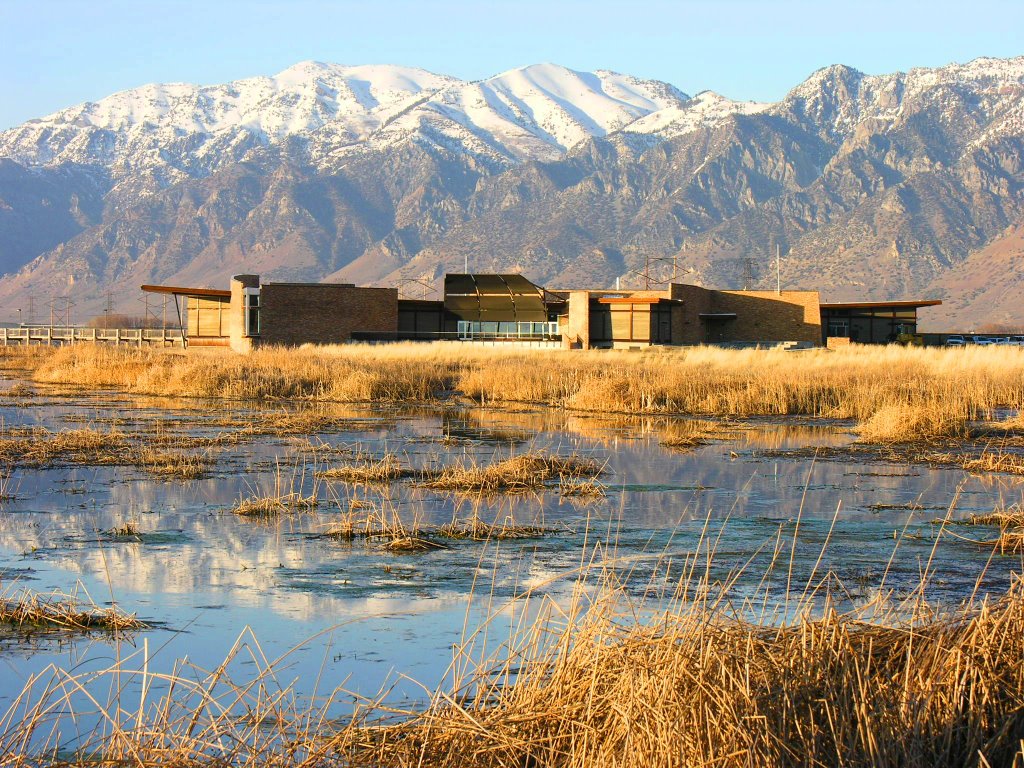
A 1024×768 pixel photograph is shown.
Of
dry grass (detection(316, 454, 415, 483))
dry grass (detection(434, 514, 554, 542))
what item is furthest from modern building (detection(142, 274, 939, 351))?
dry grass (detection(434, 514, 554, 542))

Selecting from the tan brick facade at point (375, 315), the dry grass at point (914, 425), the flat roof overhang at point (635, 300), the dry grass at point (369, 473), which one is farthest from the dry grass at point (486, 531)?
the flat roof overhang at point (635, 300)

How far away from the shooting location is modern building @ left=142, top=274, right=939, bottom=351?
6881cm

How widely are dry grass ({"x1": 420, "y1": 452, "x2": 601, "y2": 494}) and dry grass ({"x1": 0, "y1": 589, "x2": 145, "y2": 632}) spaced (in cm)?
669

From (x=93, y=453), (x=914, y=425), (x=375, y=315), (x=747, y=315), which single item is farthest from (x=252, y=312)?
(x=914, y=425)

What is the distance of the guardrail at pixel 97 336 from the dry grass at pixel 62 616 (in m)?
65.9

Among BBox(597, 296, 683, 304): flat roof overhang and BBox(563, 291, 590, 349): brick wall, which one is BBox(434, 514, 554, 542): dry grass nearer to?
BBox(563, 291, 590, 349): brick wall

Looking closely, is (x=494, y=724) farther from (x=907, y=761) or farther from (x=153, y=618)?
(x=153, y=618)

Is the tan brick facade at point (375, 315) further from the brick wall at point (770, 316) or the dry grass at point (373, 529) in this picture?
the dry grass at point (373, 529)

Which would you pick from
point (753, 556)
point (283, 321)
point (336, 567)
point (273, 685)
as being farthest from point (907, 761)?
point (283, 321)

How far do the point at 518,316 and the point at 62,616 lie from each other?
68942mm

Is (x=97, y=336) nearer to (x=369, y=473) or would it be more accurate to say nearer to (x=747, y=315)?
(x=747, y=315)

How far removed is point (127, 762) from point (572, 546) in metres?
6.47

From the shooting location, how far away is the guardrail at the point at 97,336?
7800 centimetres

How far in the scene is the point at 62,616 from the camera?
8.45 metres
